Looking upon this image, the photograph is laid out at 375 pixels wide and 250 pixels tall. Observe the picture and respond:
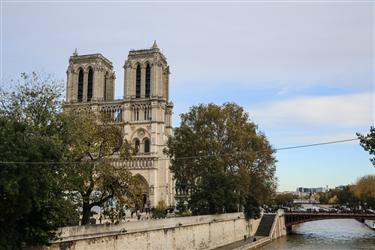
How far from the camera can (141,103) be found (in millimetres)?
80438

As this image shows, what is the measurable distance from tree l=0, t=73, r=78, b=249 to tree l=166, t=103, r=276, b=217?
20.9m

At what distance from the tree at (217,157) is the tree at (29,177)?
20.9 m

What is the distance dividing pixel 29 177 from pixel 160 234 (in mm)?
13853

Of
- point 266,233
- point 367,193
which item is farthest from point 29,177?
point 367,193

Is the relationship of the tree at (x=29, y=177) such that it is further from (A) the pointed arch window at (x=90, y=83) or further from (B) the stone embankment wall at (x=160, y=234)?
(A) the pointed arch window at (x=90, y=83)

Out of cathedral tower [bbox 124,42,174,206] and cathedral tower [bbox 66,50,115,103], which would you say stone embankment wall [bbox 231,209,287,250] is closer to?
cathedral tower [bbox 124,42,174,206]

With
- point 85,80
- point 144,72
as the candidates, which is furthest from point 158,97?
point 85,80

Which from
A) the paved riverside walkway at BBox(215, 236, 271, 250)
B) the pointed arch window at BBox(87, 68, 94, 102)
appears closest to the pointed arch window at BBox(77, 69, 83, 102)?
the pointed arch window at BBox(87, 68, 94, 102)

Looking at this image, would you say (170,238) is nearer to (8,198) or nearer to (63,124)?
(63,124)

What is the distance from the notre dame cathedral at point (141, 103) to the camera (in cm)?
7812

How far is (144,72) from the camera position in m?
81.2

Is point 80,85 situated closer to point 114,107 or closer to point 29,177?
point 114,107

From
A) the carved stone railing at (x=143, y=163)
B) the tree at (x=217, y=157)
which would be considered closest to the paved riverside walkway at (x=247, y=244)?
the tree at (x=217, y=157)

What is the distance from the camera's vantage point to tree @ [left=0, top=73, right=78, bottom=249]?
63.9 feet
